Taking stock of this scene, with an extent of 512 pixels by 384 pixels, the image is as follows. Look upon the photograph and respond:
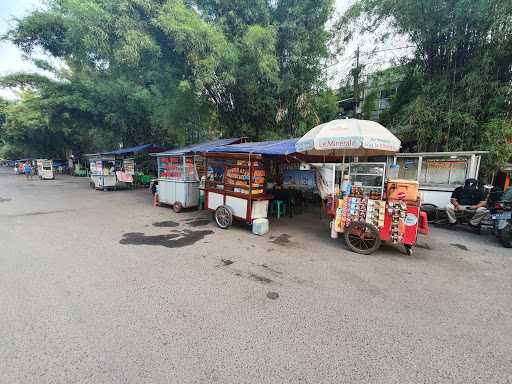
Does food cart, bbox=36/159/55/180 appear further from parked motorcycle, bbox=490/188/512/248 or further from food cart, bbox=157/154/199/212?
parked motorcycle, bbox=490/188/512/248

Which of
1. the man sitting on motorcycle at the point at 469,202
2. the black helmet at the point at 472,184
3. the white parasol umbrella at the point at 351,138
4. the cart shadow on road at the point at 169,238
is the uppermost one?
the white parasol umbrella at the point at 351,138

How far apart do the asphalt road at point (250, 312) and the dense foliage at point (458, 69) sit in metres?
3.68

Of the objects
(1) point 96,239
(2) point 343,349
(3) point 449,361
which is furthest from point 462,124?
(1) point 96,239

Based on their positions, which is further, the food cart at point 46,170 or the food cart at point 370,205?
the food cart at point 46,170

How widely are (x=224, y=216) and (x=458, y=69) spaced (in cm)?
820

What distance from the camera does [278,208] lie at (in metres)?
7.32

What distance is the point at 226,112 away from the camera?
35.9 ft

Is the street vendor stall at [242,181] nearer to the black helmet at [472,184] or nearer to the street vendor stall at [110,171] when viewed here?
the black helmet at [472,184]

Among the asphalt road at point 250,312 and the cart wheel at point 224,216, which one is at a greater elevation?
the cart wheel at point 224,216

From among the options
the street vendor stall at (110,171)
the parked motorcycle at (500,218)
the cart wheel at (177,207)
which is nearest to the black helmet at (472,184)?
the parked motorcycle at (500,218)

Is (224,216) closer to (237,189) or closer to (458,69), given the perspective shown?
(237,189)

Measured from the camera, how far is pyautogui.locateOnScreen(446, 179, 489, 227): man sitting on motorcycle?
18.5 ft

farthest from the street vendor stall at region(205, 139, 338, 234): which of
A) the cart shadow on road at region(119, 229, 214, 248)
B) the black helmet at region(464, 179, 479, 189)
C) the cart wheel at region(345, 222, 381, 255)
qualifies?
the black helmet at region(464, 179, 479, 189)

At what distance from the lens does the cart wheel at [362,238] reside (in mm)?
4312
